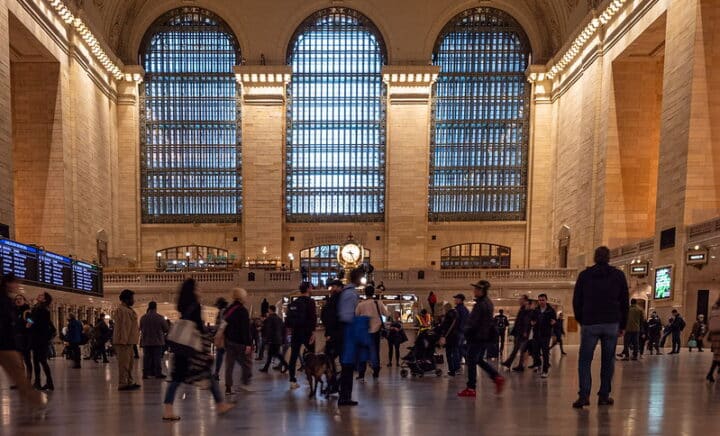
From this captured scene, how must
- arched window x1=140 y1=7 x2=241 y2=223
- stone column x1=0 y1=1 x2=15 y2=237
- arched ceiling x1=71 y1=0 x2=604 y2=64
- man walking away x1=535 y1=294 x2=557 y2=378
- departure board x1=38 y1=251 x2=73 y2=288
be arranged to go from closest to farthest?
man walking away x1=535 y1=294 x2=557 y2=378
departure board x1=38 y1=251 x2=73 y2=288
stone column x1=0 y1=1 x2=15 y2=237
arched ceiling x1=71 y1=0 x2=604 y2=64
arched window x1=140 y1=7 x2=241 y2=223

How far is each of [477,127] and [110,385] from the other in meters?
31.5

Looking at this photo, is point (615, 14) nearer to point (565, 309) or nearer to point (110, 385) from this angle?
point (565, 309)

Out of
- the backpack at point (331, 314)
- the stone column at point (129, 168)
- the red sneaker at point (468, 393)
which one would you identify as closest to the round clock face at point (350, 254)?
the stone column at point (129, 168)

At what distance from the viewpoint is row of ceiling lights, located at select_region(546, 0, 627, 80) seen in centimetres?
2886

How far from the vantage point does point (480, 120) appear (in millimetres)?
39656

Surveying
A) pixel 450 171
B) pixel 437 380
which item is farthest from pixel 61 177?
pixel 437 380

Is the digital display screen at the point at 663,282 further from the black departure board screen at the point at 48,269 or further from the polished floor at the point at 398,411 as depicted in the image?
the black departure board screen at the point at 48,269

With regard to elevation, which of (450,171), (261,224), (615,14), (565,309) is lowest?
(565,309)

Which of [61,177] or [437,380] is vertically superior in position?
[61,177]

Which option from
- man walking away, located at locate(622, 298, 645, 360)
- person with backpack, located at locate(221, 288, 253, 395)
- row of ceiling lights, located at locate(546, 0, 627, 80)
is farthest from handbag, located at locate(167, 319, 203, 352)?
row of ceiling lights, located at locate(546, 0, 627, 80)

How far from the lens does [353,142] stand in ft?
131

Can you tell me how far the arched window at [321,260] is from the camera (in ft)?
129

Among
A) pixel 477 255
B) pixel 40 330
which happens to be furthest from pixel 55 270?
pixel 477 255

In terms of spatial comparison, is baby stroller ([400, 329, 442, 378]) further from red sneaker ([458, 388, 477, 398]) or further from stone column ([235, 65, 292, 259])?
stone column ([235, 65, 292, 259])
